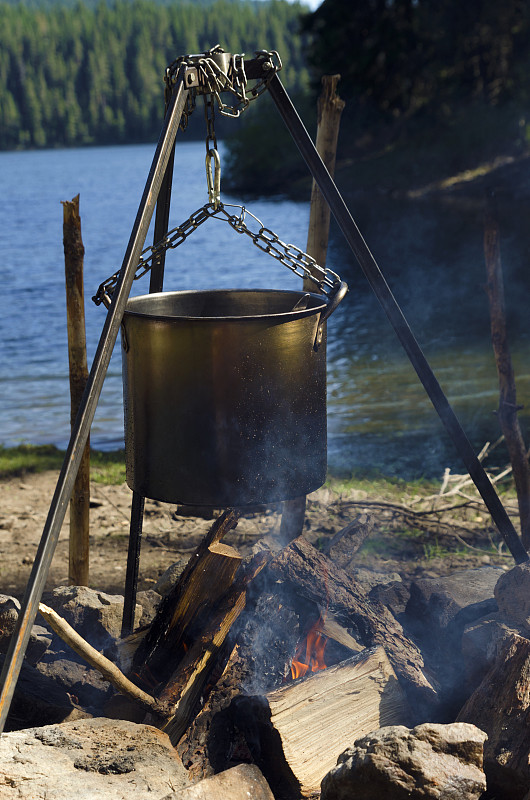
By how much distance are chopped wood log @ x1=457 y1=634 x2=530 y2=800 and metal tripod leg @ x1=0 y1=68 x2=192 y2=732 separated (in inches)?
54.2

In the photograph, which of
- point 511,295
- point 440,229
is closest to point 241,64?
point 511,295

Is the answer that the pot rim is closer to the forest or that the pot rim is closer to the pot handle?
the pot handle

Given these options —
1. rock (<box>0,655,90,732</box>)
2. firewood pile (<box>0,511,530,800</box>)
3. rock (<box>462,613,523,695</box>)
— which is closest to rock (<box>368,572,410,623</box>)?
firewood pile (<box>0,511,530,800</box>)

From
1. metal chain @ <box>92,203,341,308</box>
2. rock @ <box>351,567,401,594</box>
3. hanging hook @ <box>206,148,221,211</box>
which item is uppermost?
hanging hook @ <box>206,148,221,211</box>

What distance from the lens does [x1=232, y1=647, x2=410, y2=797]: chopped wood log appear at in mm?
2334

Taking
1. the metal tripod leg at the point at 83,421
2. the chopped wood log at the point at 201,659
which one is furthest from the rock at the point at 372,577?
the metal tripod leg at the point at 83,421

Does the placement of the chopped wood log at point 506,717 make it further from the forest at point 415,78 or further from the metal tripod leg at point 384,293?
the forest at point 415,78

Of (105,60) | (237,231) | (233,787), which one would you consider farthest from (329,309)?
(105,60)

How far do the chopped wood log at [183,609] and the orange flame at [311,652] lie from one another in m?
0.33

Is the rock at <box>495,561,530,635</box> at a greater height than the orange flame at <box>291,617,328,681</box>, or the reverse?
the rock at <box>495,561,530,635</box>

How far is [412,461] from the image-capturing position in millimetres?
6340

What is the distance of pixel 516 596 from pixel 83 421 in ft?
5.39

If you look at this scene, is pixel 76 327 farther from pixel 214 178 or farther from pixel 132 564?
pixel 214 178

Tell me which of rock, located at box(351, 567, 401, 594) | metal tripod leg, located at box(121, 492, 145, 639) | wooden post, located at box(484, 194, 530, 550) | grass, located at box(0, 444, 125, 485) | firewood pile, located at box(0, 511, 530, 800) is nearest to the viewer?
firewood pile, located at box(0, 511, 530, 800)
